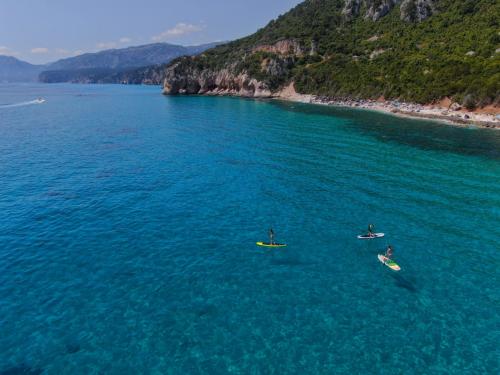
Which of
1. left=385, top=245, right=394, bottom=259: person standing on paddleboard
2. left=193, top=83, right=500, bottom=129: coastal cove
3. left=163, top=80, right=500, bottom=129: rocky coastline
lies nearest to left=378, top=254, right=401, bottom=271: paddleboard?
left=385, top=245, right=394, bottom=259: person standing on paddleboard

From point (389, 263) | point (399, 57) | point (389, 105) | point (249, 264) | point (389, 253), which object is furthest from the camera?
point (399, 57)

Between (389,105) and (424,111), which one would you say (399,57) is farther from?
(424,111)

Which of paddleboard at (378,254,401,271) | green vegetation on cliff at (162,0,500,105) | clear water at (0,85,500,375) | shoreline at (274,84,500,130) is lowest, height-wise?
clear water at (0,85,500,375)

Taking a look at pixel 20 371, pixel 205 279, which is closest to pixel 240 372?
pixel 205 279

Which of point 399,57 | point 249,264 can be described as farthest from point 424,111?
point 249,264

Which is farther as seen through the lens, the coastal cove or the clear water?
the coastal cove

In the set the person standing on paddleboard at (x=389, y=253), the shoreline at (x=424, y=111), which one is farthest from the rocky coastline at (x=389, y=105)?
the person standing on paddleboard at (x=389, y=253)

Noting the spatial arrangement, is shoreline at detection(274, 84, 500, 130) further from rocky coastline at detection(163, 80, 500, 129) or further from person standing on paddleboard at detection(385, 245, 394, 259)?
person standing on paddleboard at detection(385, 245, 394, 259)
